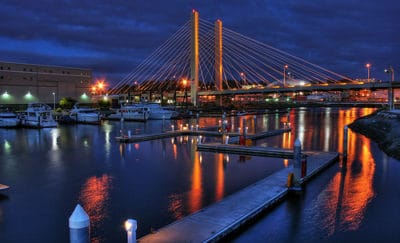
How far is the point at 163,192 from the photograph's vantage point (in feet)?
42.4

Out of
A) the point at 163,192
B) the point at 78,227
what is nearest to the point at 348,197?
the point at 163,192

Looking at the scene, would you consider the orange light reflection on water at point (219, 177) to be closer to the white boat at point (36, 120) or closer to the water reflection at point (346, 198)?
the water reflection at point (346, 198)

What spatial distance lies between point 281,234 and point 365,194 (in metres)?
5.10

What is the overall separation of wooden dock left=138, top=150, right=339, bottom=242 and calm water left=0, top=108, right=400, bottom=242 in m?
0.41

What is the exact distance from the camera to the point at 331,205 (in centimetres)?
1138

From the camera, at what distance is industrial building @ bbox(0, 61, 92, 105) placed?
230 feet

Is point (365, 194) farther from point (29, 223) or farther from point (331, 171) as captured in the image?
point (29, 223)

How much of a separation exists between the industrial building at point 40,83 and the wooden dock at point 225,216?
6358 centimetres

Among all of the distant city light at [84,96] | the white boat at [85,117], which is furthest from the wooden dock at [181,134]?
the distant city light at [84,96]

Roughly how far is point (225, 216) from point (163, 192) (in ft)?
14.0

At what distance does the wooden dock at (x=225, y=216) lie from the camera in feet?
25.7

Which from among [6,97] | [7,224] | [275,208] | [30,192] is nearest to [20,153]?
[30,192]

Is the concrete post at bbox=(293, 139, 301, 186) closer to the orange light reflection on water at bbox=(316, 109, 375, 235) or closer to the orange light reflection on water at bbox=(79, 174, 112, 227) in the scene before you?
the orange light reflection on water at bbox=(316, 109, 375, 235)

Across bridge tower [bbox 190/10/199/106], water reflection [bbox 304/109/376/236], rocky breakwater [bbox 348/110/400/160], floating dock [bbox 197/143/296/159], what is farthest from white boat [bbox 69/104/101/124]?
water reflection [bbox 304/109/376/236]
